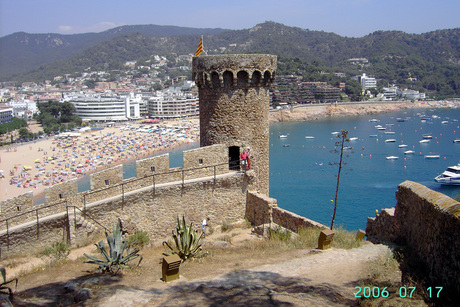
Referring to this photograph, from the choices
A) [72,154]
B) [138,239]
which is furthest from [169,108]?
[138,239]

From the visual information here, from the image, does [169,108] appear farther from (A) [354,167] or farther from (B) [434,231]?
(B) [434,231]

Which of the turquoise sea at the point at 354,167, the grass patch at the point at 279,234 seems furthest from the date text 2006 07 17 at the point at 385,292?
the turquoise sea at the point at 354,167

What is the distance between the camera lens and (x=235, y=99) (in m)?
11.2

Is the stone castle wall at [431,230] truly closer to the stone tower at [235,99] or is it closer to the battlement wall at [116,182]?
the stone tower at [235,99]

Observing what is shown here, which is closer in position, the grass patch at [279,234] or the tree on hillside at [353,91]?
the grass patch at [279,234]

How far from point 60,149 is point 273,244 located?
2382 inches

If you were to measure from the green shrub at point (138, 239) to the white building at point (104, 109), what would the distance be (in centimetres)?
9666

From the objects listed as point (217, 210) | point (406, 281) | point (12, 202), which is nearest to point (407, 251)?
point (406, 281)

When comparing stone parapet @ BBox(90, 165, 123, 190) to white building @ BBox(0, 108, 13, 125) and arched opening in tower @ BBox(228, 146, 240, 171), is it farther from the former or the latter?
white building @ BBox(0, 108, 13, 125)

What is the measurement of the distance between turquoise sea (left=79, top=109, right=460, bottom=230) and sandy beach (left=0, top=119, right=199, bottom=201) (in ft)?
12.4

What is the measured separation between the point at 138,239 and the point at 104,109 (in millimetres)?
101419

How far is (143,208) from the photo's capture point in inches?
392

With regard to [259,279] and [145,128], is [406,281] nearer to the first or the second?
[259,279]

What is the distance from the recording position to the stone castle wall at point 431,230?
16.3 ft
